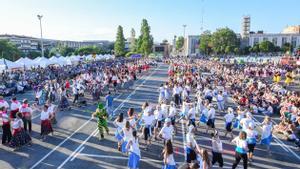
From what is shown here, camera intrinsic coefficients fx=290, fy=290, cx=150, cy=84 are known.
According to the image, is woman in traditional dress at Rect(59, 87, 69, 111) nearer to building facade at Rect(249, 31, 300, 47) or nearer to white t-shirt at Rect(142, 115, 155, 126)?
white t-shirt at Rect(142, 115, 155, 126)

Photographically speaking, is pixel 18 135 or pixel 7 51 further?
pixel 7 51

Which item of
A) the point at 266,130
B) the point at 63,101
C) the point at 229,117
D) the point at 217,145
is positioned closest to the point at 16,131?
the point at 217,145

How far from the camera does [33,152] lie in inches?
455

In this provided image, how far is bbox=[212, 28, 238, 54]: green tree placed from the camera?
114 meters

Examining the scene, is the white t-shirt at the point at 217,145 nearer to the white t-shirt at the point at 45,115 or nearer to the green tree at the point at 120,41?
the white t-shirt at the point at 45,115

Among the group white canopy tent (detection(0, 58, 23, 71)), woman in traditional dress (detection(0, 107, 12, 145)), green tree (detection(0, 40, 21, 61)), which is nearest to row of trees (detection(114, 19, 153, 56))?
green tree (detection(0, 40, 21, 61))

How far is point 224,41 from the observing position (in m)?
116

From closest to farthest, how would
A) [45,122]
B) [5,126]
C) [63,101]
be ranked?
1. [5,126]
2. [45,122]
3. [63,101]

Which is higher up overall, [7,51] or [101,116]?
[7,51]

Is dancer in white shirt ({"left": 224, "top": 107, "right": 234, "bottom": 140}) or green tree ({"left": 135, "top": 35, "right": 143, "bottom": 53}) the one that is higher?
green tree ({"left": 135, "top": 35, "right": 143, "bottom": 53})

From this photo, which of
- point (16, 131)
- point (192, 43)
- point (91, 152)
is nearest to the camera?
point (91, 152)

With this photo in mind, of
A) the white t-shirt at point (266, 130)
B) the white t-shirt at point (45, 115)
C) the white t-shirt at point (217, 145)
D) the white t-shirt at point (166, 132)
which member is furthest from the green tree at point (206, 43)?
the white t-shirt at point (217, 145)

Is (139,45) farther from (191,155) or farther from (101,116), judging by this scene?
(191,155)

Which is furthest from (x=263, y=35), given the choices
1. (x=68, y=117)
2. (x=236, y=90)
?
(x=68, y=117)
